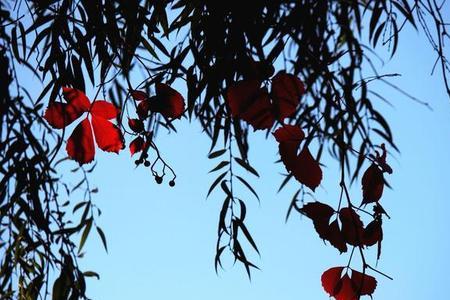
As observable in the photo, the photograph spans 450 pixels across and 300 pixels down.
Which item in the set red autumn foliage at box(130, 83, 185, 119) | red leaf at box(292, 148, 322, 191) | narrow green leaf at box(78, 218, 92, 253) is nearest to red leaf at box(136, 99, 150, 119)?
red autumn foliage at box(130, 83, 185, 119)

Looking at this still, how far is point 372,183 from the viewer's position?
667mm

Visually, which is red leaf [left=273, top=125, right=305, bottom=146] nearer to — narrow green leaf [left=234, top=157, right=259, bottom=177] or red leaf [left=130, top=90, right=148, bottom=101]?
red leaf [left=130, top=90, right=148, bottom=101]

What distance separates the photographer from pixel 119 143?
79 cm

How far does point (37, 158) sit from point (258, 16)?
2.84 feet

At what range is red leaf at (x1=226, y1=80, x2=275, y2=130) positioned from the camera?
75 cm

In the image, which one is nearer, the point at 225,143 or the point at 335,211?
the point at 335,211

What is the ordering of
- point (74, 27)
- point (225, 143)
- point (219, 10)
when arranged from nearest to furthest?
1. point (219, 10)
2. point (74, 27)
3. point (225, 143)

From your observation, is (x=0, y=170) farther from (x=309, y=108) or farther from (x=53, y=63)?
(x=309, y=108)

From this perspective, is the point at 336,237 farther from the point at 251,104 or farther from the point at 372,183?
the point at 251,104

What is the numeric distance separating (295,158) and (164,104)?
243mm

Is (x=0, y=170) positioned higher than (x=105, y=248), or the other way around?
(x=0, y=170)

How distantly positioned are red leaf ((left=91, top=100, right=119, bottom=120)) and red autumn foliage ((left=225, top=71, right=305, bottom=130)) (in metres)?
0.19

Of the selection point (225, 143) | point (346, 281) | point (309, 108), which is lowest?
point (346, 281)

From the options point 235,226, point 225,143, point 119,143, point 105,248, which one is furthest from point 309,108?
point 119,143
